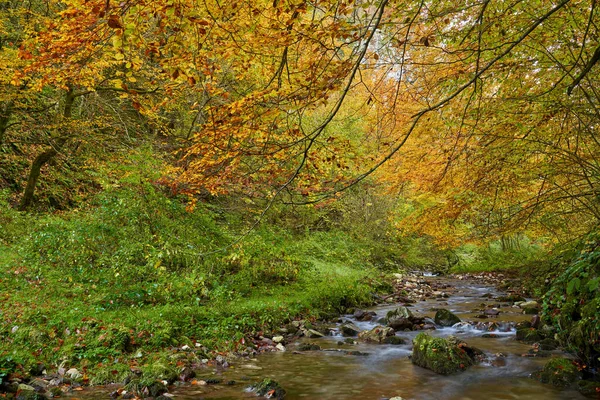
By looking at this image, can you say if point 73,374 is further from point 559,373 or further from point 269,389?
point 559,373

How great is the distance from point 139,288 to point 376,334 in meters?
4.58

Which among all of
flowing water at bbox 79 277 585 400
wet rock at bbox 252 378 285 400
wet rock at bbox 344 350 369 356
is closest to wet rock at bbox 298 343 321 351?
flowing water at bbox 79 277 585 400

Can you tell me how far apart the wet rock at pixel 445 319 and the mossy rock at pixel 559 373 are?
132 inches

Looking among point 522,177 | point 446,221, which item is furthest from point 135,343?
point 446,221

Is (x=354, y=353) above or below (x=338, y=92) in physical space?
below

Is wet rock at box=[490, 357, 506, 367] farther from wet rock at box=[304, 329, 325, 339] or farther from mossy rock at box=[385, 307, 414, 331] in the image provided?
wet rock at box=[304, 329, 325, 339]

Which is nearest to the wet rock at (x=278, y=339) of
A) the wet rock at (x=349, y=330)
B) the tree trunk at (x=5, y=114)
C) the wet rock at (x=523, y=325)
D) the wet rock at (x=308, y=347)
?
the wet rock at (x=308, y=347)

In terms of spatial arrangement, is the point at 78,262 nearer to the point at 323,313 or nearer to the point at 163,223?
the point at 163,223

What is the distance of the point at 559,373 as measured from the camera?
5793 millimetres

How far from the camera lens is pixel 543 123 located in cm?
718

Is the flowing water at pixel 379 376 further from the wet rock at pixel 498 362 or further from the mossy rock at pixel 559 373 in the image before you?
the mossy rock at pixel 559 373

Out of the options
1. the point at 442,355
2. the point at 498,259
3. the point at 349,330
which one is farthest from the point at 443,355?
the point at 498,259

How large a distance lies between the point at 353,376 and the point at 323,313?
12.4ft

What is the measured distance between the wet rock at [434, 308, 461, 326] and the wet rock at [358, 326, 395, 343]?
1.48 m
